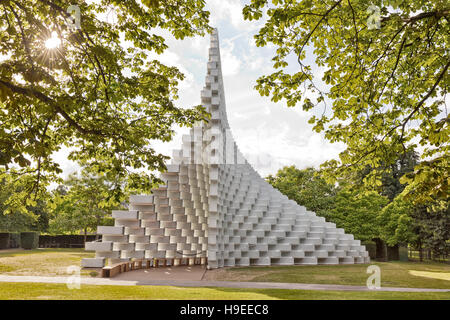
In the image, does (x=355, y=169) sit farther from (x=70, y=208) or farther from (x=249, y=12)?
(x=70, y=208)

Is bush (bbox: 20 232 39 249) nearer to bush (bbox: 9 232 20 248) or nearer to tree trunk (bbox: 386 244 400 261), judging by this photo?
bush (bbox: 9 232 20 248)

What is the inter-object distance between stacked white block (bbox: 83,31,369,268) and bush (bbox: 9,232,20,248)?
29.6 metres

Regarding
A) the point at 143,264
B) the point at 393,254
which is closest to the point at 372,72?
the point at 143,264

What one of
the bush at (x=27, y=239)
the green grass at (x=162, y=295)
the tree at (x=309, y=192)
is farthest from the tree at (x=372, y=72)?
the bush at (x=27, y=239)

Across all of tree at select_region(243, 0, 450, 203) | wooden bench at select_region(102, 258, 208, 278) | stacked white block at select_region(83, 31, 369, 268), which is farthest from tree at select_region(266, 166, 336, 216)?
tree at select_region(243, 0, 450, 203)

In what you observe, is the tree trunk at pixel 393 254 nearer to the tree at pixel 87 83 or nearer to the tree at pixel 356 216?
the tree at pixel 356 216

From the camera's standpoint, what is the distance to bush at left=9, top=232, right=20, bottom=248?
1517 inches

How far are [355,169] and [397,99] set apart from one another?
226 centimetres

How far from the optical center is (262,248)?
1880 cm

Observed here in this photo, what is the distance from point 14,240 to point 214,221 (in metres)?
34.1

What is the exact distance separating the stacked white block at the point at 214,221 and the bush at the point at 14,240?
29.6 meters

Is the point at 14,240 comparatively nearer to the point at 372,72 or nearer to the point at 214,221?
the point at 214,221

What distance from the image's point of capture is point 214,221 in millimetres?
15547

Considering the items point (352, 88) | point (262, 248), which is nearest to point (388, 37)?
point (352, 88)
